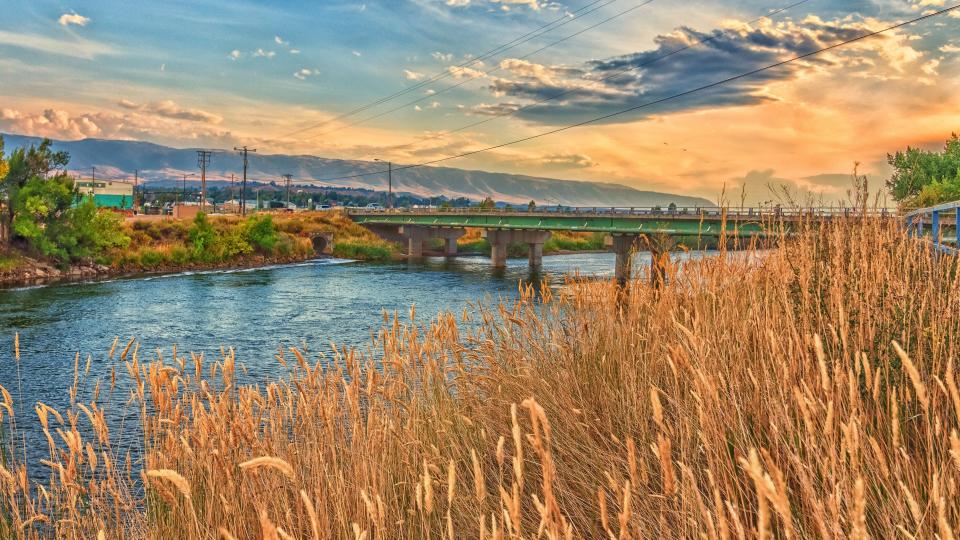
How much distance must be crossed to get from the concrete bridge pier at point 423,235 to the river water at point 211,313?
81.1ft

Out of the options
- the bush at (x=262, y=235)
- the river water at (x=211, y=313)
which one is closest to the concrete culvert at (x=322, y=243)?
the bush at (x=262, y=235)

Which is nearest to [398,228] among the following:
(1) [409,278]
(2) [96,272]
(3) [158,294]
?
(1) [409,278]

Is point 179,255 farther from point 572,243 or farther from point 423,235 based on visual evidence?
point 572,243

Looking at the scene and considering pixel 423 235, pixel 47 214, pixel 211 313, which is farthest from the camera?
pixel 423 235

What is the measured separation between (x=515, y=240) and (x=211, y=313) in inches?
1715

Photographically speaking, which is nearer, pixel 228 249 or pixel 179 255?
pixel 179 255

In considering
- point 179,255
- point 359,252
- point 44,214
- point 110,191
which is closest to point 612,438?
point 44,214

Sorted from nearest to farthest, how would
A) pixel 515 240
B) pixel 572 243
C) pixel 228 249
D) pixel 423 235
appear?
1. pixel 228 249
2. pixel 515 240
3. pixel 423 235
4. pixel 572 243

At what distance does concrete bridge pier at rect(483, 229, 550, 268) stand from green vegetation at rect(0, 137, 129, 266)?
117ft

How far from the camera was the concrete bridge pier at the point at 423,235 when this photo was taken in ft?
269

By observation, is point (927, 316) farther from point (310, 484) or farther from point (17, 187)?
point (17, 187)

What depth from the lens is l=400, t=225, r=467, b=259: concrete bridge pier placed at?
82000mm

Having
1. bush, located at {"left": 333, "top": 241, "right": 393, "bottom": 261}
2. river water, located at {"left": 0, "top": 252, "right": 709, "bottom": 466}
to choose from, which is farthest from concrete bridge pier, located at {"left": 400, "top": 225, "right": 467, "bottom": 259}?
river water, located at {"left": 0, "top": 252, "right": 709, "bottom": 466}

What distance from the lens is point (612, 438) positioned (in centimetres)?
479
